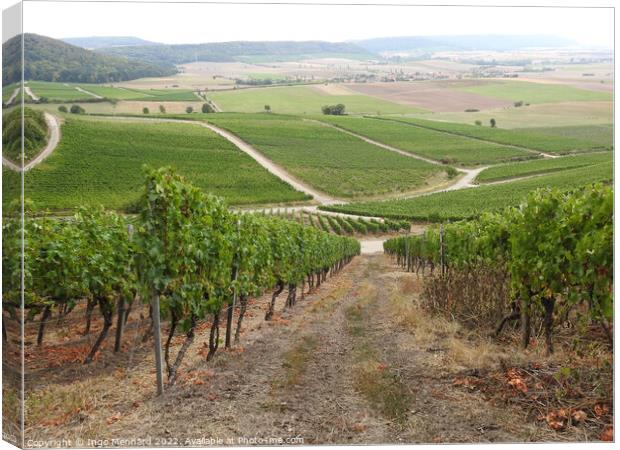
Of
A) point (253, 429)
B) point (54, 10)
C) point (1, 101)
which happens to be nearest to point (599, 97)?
point (253, 429)

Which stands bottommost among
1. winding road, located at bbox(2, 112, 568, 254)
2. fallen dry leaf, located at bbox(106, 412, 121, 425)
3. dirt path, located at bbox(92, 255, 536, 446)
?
fallen dry leaf, located at bbox(106, 412, 121, 425)

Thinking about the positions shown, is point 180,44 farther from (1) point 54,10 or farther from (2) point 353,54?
(2) point 353,54

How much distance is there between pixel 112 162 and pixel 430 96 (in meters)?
5.24

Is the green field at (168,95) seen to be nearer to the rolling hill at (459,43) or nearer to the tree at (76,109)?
the tree at (76,109)

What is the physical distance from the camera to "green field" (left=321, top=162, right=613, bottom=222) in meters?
8.10

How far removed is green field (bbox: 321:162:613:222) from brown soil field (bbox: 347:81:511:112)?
4.32ft

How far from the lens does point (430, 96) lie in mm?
9992

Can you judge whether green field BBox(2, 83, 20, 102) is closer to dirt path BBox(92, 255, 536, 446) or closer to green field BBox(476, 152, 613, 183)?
dirt path BBox(92, 255, 536, 446)

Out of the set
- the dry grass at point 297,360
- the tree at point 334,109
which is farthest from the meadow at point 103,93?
the dry grass at point 297,360

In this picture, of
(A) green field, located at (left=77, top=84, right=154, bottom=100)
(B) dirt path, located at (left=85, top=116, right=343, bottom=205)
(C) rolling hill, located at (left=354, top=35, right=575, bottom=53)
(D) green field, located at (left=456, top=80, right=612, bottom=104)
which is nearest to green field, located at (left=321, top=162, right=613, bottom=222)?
(B) dirt path, located at (left=85, top=116, right=343, bottom=205)

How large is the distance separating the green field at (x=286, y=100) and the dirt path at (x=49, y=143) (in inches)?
99.3

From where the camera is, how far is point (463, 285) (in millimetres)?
9633

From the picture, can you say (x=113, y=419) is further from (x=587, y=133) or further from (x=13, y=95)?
(x=587, y=133)

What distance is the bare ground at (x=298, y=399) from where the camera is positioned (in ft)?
19.5
